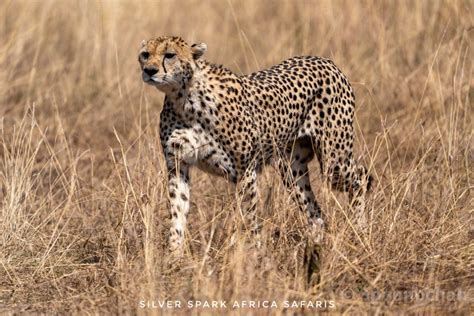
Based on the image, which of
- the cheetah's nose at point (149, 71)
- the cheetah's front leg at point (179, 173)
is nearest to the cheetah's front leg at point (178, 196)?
the cheetah's front leg at point (179, 173)

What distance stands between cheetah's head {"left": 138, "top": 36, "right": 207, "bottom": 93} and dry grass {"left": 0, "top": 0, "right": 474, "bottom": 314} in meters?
0.39

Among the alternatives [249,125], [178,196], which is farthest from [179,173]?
[249,125]

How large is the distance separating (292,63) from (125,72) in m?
3.00

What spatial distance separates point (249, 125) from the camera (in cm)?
536

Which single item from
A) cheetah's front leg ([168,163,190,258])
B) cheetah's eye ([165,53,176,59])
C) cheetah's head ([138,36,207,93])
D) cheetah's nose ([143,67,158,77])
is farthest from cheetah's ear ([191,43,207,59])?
cheetah's front leg ([168,163,190,258])

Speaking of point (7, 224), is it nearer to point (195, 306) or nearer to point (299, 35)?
point (195, 306)

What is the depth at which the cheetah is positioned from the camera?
5172 mm

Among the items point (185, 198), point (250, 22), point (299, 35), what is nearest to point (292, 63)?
point (185, 198)

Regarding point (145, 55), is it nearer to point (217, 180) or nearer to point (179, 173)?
point (179, 173)

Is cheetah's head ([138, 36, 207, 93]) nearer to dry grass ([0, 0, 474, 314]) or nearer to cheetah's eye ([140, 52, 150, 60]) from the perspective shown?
cheetah's eye ([140, 52, 150, 60])

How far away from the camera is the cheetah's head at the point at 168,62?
16.3ft

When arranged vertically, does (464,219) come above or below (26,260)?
above

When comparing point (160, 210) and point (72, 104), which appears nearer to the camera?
point (160, 210)

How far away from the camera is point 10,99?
8.02 meters
